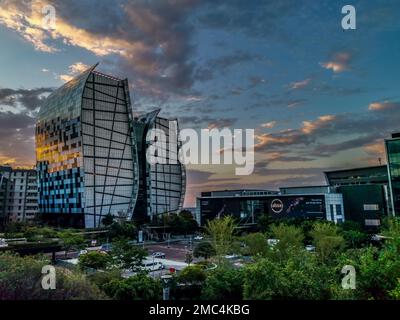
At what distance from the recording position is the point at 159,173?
77938mm

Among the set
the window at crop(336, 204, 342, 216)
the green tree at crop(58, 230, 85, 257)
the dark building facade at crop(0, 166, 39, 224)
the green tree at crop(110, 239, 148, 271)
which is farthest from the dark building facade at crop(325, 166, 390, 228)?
the dark building facade at crop(0, 166, 39, 224)

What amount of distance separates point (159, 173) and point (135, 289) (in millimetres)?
62597

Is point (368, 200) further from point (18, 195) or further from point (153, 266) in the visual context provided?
point (18, 195)

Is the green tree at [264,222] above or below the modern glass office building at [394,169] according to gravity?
below

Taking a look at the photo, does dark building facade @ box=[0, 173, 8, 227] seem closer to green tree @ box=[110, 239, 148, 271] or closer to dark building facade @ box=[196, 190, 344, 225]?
dark building facade @ box=[196, 190, 344, 225]

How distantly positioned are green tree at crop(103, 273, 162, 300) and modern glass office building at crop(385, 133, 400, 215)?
37315mm

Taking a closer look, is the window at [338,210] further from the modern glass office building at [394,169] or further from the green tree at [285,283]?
the green tree at [285,283]

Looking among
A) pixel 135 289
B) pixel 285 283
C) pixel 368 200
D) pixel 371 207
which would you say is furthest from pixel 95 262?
pixel 368 200

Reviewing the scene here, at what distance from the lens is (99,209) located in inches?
2514

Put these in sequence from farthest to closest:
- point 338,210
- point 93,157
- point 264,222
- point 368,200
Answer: point 93,157 < point 338,210 < point 368,200 < point 264,222

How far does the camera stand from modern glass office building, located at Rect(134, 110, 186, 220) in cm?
7494

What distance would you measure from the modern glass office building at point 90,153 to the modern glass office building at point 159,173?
259 inches

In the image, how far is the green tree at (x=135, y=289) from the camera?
15.5m

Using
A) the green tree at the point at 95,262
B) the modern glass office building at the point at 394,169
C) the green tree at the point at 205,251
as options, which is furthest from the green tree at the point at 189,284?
the modern glass office building at the point at 394,169
